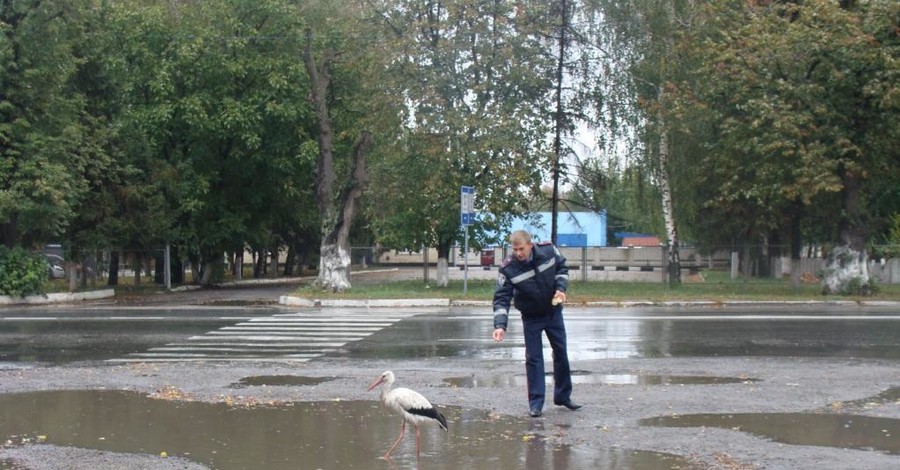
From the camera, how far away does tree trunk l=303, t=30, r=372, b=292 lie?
98.8 ft

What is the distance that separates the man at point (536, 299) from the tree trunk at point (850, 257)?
69.3 ft

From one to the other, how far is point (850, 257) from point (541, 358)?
21.6 meters

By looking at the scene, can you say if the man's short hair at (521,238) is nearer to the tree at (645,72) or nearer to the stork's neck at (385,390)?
the stork's neck at (385,390)

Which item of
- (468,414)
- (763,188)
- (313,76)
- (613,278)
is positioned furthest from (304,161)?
(468,414)

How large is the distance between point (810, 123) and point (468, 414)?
65.5ft

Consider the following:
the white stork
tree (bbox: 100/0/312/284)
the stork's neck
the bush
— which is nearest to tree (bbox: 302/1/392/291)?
tree (bbox: 100/0/312/284)

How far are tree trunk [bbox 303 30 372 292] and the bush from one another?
8.26m

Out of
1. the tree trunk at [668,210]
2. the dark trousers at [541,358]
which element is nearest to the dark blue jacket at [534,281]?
the dark trousers at [541,358]

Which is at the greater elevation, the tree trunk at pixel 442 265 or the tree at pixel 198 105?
the tree at pixel 198 105

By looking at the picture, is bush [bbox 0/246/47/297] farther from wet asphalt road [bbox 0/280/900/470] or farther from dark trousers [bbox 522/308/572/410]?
dark trousers [bbox 522/308/572/410]

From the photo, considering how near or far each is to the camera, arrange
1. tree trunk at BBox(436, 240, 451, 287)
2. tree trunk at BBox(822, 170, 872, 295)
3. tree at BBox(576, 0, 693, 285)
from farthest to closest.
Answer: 1. tree trunk at BBox(436, 240, 451, 287)
2. tree at BBox(576, 0, 693, 285)
3. tree trunk at BBox(822, 170, 872, 295)

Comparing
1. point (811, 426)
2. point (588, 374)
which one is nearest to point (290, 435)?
point (811, 426)

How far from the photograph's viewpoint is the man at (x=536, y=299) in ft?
30.7

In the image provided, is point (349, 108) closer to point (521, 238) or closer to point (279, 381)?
point (279, 381)
